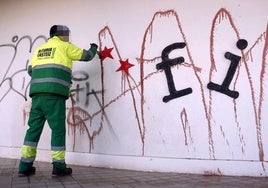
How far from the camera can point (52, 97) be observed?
15.7 ft

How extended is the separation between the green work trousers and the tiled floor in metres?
0.24

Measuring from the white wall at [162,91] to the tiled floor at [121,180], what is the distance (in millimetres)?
226

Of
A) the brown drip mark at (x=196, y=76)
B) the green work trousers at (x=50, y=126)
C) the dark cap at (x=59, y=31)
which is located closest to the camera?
the green work trousers at (x=50, y=126)

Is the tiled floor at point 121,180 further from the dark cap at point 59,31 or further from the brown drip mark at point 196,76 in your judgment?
the dark cap at point 59,31

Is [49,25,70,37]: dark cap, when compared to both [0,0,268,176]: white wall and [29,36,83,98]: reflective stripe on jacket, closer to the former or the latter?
[29,36,83,98]: reflective stripe on jacket

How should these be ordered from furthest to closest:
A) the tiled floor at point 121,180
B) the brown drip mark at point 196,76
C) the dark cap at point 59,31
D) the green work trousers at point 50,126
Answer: the dark cap at point 59,31
the brown drip mark at point 196,76
the green work trousers at point 50,126
the tiled floor at point 121,180

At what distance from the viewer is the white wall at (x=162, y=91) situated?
4.90 m

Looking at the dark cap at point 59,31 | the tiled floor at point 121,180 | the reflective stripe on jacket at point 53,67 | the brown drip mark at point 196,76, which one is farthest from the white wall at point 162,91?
the reflective stripe on jacket at point 53,67

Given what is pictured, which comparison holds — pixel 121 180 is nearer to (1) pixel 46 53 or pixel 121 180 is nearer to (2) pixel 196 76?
(2) pixel 196 76

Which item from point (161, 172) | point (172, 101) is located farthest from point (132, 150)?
point (172, 101)

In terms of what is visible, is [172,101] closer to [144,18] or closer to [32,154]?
[144,18]

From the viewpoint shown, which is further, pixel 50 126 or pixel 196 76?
pixel 196 76

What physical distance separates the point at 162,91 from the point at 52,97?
1481mm

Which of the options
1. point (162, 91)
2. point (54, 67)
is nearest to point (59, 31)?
point (54, 67)
